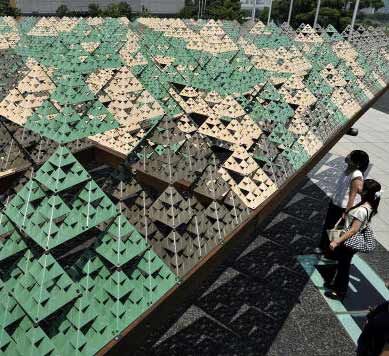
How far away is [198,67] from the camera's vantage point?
1207 centimetres

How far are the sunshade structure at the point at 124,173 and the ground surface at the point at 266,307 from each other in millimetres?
1874

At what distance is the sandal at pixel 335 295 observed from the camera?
279 inches

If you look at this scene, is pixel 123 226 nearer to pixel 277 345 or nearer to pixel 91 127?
pixel 91 127

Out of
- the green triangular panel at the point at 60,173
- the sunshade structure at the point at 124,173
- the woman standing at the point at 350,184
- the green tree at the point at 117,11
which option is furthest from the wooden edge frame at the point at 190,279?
the green tree at the point at 117,11

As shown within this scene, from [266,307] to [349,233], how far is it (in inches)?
72.9

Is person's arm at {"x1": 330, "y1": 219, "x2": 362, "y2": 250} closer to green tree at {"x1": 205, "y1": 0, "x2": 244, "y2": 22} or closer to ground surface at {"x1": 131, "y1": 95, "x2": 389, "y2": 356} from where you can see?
ground surface at {"x1": 131, "y1": 95, "x2": 389, "y2": 356}

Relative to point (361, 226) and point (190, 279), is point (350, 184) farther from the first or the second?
point (190, 279)

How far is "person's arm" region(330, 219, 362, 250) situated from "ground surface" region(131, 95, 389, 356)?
1.32 m

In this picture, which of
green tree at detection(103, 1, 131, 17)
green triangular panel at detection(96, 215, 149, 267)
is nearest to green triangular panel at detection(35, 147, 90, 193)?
green triangular panel at detection(96, 215, 149, 267)

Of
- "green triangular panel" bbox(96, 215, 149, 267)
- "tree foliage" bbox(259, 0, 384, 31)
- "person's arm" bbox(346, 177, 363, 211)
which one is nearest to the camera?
"green triangular panel" bbox(96, 215, 149, 267)

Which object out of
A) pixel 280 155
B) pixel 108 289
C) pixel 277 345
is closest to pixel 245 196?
pixel 280 155

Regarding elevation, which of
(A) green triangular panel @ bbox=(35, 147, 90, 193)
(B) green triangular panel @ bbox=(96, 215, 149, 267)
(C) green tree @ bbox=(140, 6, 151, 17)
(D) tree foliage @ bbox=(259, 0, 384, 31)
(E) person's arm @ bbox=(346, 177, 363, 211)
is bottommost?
(C) green tree @ bbox=(140, 6, 151, 17)

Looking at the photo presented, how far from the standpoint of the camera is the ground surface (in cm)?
596

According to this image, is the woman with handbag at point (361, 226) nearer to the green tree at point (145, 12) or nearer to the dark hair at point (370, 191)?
the dark hair at point (370, 191)
